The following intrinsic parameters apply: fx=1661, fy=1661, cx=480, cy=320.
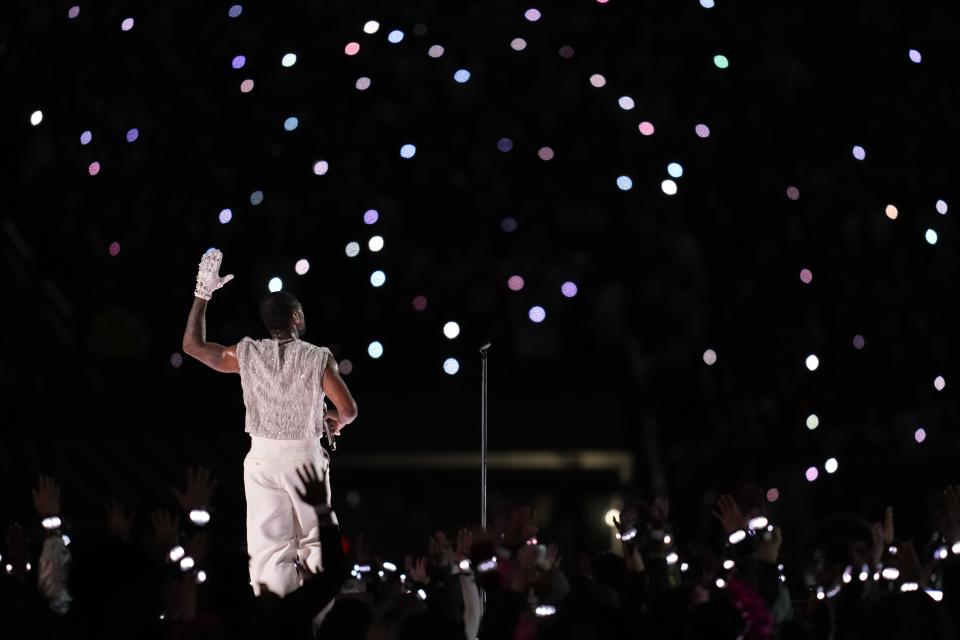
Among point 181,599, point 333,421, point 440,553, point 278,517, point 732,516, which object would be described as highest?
point 333,421

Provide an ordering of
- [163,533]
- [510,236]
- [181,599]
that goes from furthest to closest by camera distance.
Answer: [510,236], [163,533], [181,599]

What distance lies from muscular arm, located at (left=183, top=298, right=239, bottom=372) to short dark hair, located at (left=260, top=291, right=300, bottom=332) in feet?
0.67

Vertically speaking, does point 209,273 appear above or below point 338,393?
above

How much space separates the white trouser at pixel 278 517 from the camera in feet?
20.3

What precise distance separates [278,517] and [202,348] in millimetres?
712

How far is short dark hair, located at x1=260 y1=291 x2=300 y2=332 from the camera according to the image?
247 inches

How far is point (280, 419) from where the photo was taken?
6.26 m

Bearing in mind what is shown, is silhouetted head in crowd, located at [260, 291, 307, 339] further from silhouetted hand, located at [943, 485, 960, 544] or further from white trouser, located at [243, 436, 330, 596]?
silhouetted hand, located at [943, 485, 960, 544]

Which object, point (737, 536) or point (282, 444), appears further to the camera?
point (282, 444)

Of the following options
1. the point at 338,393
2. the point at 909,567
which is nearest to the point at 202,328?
the point at 338,393

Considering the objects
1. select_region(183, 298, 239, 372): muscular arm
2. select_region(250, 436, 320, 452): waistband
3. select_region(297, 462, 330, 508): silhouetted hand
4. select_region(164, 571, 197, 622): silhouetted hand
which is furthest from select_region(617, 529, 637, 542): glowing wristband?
select_region(164, 571, 197, 622): silhouetted hand

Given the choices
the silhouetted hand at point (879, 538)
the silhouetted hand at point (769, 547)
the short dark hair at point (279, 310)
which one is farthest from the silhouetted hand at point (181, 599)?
the silhouetted hand at point (879, 538)

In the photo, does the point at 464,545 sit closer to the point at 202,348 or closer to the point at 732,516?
the point at 732,516

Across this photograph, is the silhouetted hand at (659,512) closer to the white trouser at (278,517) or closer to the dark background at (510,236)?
the white trouser at (278,517)
